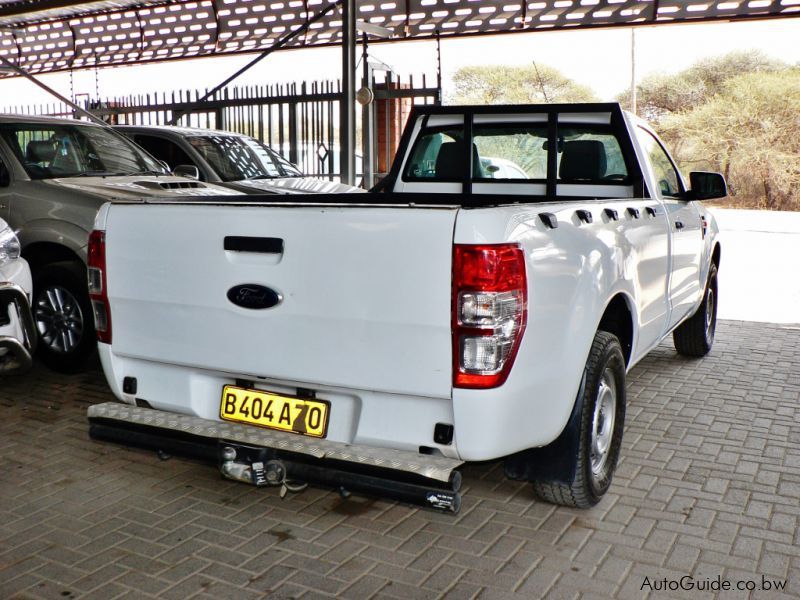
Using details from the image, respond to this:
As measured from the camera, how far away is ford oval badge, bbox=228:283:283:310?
323 centimetres

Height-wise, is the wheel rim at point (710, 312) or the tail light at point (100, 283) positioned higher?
the tail light at point (100, 283)

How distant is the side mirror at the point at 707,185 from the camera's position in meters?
5.54

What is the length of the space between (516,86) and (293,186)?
125 feet

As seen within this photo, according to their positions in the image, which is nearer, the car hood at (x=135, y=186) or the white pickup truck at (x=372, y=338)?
the white pickup truck at (x=372, y=338)

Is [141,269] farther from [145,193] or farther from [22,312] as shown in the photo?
[145,193]

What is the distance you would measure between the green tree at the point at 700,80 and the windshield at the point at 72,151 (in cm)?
3681

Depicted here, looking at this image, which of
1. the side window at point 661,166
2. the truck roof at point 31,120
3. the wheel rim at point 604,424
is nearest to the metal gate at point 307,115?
the truck roof at point 31,120

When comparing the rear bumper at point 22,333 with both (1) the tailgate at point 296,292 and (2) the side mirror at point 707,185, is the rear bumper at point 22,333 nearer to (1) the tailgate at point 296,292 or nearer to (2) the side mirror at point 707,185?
(1) the tailgate at point 296,292

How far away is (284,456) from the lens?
325 centimetres

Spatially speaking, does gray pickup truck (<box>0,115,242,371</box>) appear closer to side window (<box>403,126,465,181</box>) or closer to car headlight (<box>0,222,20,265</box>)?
car headlight (<box>0,222,20,265</box>)

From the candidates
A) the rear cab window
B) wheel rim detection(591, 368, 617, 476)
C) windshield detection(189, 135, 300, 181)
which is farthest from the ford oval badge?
windshield detection(189, 135, 300, 181)

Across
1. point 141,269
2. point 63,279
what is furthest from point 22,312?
point 141,269

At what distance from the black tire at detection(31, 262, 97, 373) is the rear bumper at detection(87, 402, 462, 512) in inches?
108

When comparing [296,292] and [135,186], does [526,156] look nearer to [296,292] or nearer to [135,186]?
[296,292]
